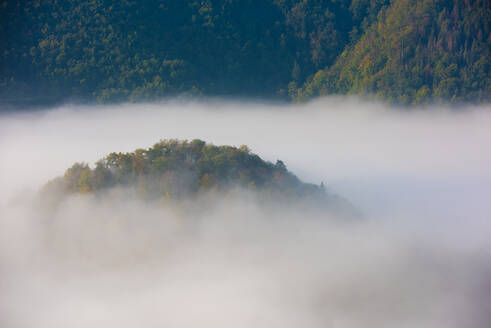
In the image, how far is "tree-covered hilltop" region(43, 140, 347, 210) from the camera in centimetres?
2950

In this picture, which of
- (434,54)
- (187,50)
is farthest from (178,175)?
(187,50)

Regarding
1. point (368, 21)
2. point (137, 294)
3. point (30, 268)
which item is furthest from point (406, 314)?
point (368, 21)

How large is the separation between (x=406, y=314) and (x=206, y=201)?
8969mm

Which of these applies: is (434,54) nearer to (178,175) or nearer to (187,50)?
(187,50)

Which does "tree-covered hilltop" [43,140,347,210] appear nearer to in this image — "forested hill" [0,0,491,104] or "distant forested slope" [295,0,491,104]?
"forested hill" [0,0,491,104]

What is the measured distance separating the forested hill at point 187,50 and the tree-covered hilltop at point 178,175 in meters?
41.6

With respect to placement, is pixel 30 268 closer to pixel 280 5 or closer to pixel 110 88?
pixel 110 88

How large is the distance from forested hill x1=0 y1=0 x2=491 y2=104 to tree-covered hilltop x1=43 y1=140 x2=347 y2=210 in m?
41.6

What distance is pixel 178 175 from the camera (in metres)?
29.7

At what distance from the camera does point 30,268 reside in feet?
96.6

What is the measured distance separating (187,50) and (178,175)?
52.6m

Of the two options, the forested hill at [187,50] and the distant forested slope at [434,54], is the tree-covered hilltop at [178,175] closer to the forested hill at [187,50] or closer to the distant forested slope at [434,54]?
the forested hill at [187,50]

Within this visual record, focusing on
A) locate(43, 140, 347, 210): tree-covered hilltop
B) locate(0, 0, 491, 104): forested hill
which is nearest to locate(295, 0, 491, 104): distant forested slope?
locate(0, 0, 491, 104): forested hill

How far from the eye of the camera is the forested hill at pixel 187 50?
232 ft
